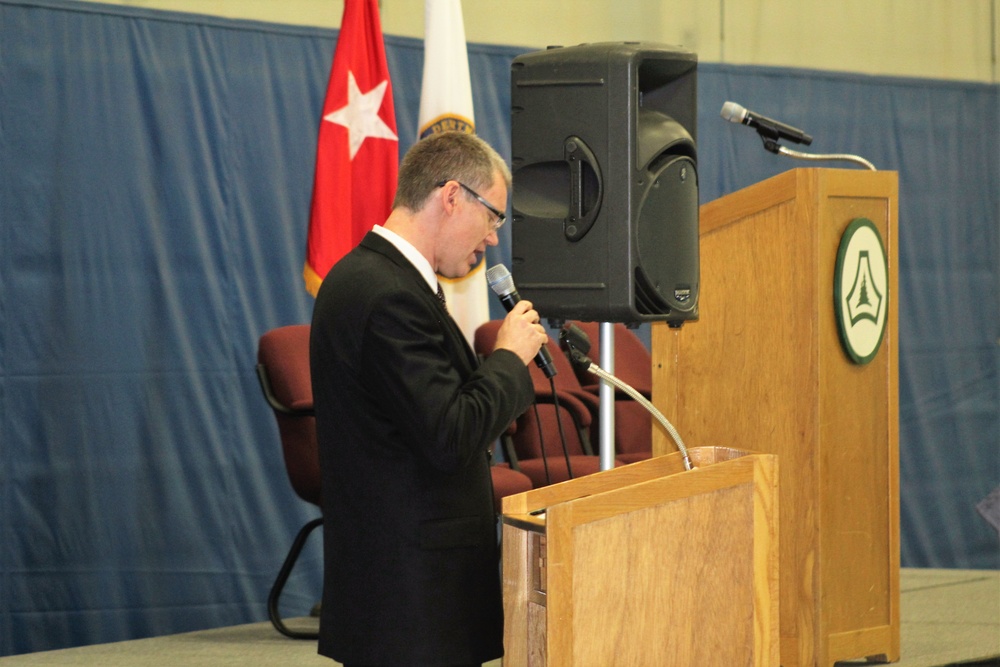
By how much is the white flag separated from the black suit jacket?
2682mm

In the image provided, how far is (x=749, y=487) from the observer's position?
2.05 meters

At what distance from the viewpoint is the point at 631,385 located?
16.1ft

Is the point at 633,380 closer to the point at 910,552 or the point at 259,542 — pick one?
the point at 259,542

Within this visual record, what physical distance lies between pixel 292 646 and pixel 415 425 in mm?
2468

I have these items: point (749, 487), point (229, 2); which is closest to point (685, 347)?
point (749, 487)

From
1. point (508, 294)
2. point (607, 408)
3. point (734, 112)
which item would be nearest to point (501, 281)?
point (508, 294)

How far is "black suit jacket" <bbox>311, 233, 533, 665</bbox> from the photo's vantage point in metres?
1.94

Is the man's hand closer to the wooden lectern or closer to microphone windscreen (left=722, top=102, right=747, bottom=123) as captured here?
the wooden lectern

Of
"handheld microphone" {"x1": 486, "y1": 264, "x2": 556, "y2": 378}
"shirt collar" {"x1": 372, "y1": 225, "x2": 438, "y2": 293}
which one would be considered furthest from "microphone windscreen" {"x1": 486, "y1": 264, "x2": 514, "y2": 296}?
"shirt collar" {"x1": 372, "y1": 225, "x2": 438, "y2": 293}

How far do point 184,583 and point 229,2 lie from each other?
2.27m

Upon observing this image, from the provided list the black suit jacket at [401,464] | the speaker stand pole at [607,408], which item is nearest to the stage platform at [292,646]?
the speaker stand pole at [607,408]

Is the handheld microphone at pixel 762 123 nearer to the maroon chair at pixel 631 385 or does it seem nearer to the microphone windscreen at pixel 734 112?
the microphone windscreen at pixel 734 112

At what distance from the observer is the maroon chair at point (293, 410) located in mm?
4027

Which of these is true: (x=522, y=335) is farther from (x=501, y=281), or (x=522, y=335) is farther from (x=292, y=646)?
(x=292, y=646)
